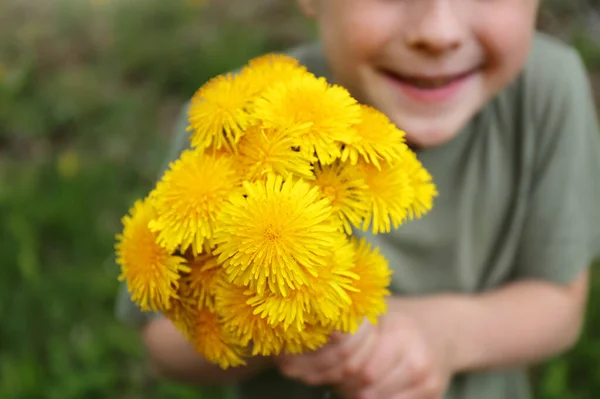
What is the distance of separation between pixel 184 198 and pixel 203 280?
0.22 ft

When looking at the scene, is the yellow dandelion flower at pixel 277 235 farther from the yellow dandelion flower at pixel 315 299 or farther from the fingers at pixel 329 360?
the fingers at pixel 329 360

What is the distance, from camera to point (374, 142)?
538 millimetres

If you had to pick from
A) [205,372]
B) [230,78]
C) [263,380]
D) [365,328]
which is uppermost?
[230,78]

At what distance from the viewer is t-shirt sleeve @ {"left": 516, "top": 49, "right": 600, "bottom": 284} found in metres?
1.01

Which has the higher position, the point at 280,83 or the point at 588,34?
the point at 280,83

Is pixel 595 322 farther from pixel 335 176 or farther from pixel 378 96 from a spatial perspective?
pixel 335 176

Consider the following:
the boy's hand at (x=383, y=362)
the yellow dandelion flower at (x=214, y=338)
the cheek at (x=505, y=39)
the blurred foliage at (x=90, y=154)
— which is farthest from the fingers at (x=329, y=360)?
the blurred foliage at (x=90, y=154)

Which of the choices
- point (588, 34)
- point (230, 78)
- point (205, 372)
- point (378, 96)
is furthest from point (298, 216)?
point (588, 34)

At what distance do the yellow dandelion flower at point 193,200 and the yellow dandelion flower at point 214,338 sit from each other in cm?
6

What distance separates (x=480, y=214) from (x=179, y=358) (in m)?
0.48

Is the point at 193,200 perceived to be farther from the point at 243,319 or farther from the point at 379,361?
the point at 379,361

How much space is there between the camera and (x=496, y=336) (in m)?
0.98

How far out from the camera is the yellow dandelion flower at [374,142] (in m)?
0.53

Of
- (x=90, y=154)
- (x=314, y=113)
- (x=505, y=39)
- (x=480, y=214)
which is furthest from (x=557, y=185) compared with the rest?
(x=90, y=154)
